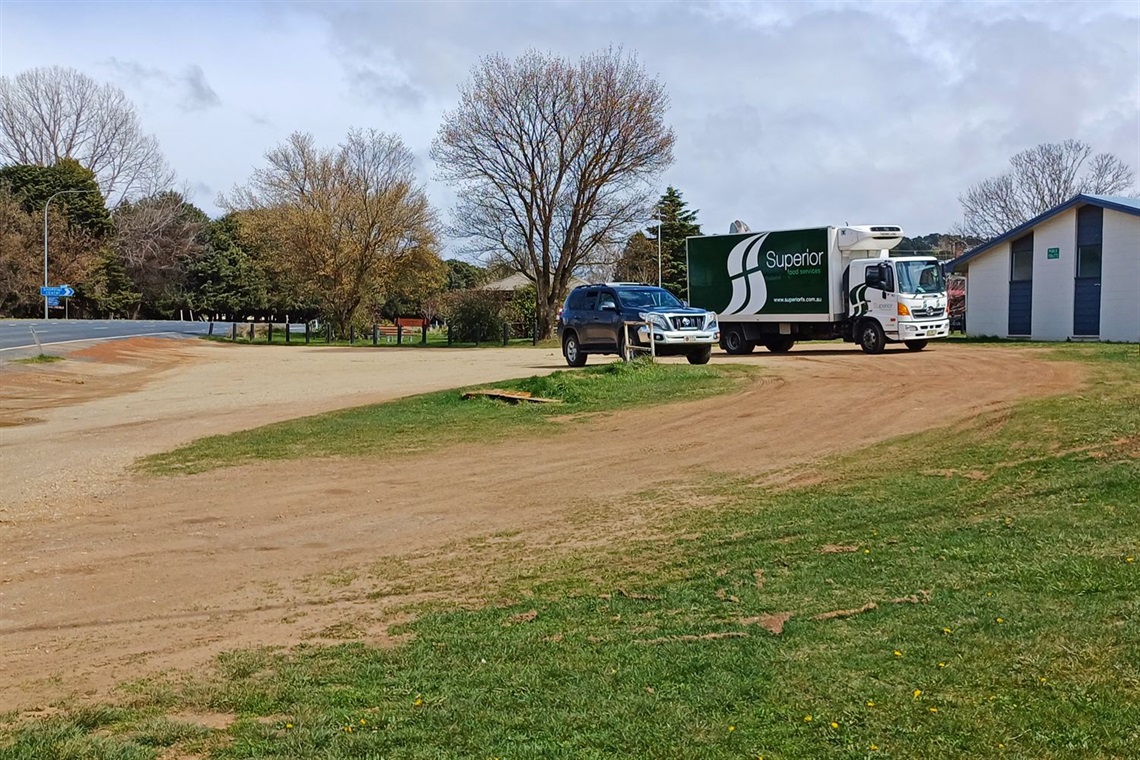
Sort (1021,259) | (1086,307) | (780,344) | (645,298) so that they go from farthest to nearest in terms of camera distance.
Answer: (1021,259) < (1086,307) < (780,344) < (645,298)

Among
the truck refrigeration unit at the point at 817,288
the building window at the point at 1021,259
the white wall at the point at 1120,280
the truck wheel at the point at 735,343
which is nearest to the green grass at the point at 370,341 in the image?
the truck wheel at the point at 735,343

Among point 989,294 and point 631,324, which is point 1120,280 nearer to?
point 989,294

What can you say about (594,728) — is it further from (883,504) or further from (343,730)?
(883,504)

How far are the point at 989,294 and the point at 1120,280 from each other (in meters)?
5.67

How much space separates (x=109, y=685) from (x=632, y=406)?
1256 centimetres

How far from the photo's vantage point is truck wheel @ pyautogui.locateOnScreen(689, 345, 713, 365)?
79.3ft

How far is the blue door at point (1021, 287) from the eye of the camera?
36.6 metres

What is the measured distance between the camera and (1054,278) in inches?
1395

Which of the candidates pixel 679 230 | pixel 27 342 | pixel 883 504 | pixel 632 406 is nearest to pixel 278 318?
pixel 679 230

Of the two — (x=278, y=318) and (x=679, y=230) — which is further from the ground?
(x=679, y=230)

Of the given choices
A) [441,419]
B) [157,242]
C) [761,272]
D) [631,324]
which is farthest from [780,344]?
[157,242]

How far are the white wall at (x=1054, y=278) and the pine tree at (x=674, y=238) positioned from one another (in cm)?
3902

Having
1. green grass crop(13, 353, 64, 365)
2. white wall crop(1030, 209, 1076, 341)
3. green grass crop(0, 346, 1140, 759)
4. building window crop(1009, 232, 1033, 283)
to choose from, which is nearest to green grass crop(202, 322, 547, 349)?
building window crop(1009, 232, 1033, 283)

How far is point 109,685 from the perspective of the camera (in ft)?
17.8
